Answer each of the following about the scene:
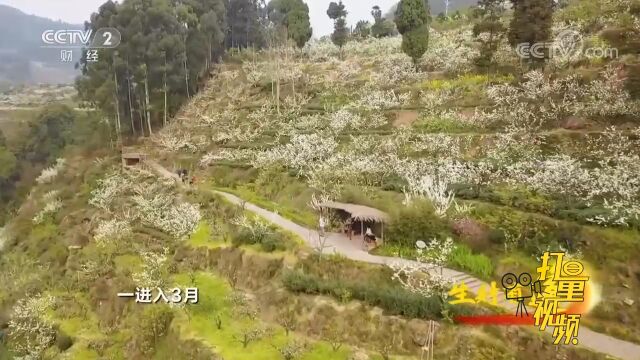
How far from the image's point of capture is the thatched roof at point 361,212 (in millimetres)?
24947

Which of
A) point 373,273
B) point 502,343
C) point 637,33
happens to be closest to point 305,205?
point 373,273

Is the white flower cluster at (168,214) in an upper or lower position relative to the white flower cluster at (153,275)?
upper

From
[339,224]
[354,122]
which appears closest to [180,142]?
[354,122]

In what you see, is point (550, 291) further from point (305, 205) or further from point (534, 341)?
point (305, 205)

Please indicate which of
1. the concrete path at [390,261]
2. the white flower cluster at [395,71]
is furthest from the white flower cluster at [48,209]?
the white flower cluster at [395,71]

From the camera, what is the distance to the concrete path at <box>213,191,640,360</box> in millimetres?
16531

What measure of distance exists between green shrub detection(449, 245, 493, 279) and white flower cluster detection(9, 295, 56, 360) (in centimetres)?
2077

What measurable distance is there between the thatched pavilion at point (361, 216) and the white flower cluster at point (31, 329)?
15.9 meters

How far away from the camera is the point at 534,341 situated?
663 inches

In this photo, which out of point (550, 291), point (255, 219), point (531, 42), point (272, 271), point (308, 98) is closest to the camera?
point (550, 291)

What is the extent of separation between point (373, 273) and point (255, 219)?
9137mm

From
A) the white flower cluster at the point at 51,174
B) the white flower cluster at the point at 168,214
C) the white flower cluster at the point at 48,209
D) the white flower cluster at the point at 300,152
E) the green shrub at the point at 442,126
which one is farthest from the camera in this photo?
the white flower cluster at the point at 51,174

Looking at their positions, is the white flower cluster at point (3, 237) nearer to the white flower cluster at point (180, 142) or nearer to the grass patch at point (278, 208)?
the white flower cluster at point (180, 142)

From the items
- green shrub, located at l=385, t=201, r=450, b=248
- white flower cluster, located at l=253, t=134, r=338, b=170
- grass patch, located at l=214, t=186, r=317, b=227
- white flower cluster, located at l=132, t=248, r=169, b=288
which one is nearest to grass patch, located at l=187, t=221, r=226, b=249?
white flower cluster, located at l=132, t=248, r=169, b=288
